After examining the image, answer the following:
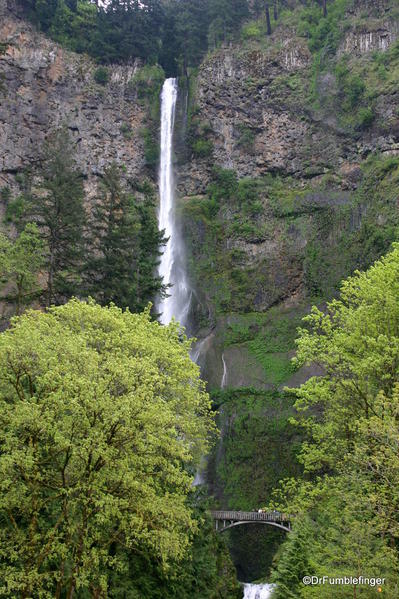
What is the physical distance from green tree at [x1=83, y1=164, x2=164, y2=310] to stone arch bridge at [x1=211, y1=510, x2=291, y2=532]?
40.1ft

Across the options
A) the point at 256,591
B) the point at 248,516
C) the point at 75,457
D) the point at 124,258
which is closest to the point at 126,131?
the point at 124,258

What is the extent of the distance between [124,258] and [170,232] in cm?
1697

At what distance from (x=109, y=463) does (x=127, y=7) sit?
204 ft

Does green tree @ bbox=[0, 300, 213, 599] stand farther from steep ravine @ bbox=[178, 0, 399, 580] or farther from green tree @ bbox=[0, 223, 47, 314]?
steep ravine @ bbox=[178, 0, 399, 580]

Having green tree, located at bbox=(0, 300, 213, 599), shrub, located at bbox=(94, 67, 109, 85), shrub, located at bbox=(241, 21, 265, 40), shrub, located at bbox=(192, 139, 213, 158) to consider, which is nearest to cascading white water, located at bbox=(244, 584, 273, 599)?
green tree, located at bbox=(0, 300, 213, 599)

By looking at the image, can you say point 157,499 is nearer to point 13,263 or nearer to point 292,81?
point 13,263

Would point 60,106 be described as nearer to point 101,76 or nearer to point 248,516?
point 101,76

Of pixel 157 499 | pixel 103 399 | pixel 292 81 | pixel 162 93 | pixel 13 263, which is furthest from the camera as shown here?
pixel 162 93

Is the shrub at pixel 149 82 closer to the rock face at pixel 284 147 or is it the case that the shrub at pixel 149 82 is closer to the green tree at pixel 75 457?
the rock face at pixel 284 147

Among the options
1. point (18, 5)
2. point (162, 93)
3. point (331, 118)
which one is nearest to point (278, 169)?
point (331, 118)

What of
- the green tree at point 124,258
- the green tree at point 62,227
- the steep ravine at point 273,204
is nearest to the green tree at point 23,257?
the green tree at point 62,227

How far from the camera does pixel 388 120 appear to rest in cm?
4703

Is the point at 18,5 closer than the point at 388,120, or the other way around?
the point at 388,120

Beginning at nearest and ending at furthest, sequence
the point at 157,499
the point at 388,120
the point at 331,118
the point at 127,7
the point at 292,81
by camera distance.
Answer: the point at 157,499, the point at 388,120, the point at 331,118, the point at 292,81, the point at 127,7
